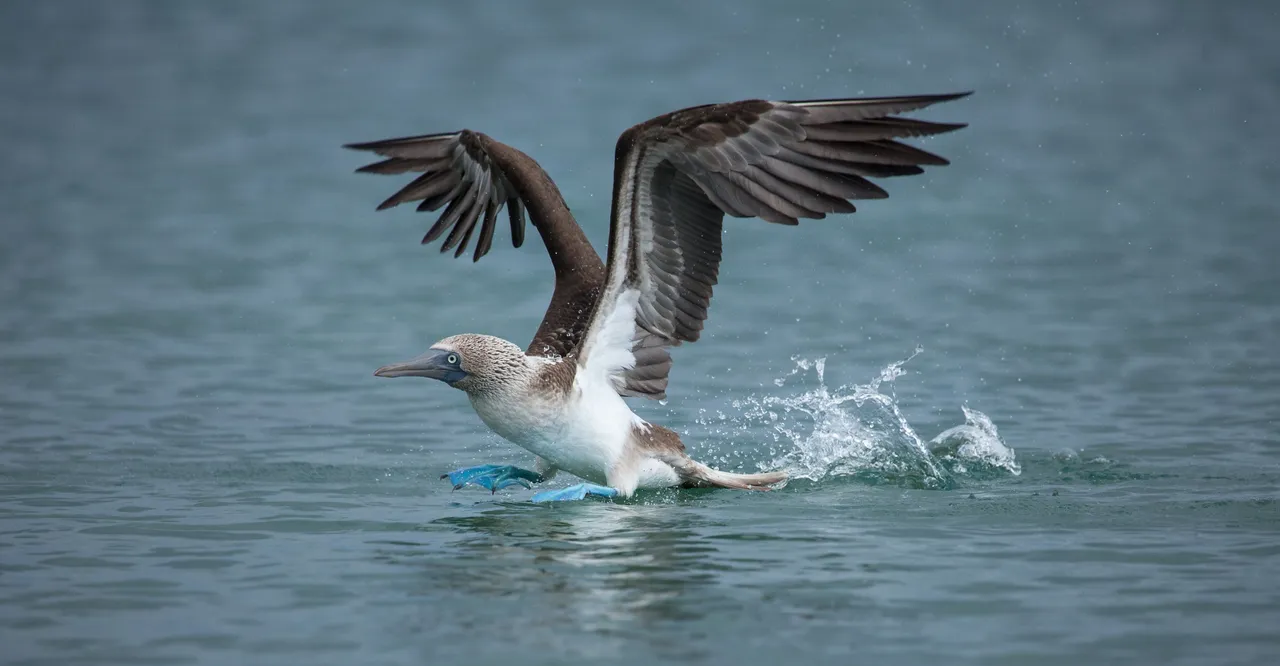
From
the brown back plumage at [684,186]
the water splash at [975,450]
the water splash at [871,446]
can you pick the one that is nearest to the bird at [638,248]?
the brown back plumage at [684,186]

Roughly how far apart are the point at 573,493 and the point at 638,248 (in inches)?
55.2

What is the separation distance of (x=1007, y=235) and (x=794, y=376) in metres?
7.74

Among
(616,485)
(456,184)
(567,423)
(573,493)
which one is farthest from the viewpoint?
(456,184)

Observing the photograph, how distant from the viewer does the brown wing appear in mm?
10492

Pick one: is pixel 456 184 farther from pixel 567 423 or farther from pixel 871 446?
pixel 871 446

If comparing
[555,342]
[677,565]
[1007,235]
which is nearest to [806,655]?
[677,565]

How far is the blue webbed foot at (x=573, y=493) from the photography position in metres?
9.16

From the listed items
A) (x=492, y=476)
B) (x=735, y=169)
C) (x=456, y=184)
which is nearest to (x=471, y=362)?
(x=492, y=476)

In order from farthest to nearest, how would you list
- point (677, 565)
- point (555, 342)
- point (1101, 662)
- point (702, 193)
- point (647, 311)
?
point (555, 342), point (647, 311), point (702, 193), point (677, 565), point (1101, 662)

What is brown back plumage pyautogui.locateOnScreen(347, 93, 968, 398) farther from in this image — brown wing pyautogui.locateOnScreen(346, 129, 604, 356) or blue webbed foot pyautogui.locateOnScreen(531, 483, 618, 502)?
blue webbed foot pyautogui.locateOnScreen(531, 483, 618, 502)

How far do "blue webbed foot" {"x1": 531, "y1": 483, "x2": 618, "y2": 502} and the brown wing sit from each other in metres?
1.07

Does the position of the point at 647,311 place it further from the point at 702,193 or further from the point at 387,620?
the point at 387,620

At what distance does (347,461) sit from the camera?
10805mm

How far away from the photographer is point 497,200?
1134 cm
